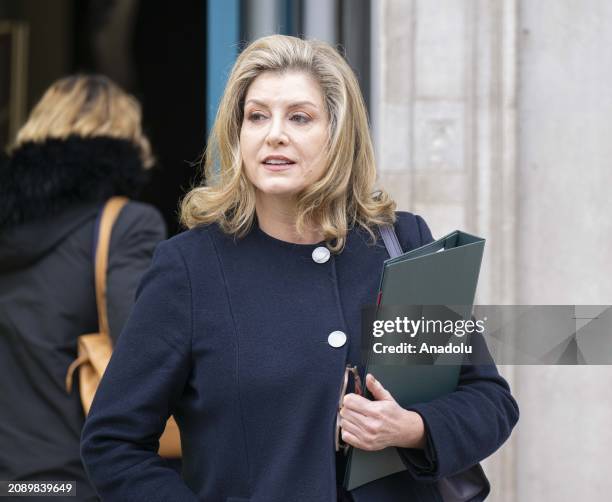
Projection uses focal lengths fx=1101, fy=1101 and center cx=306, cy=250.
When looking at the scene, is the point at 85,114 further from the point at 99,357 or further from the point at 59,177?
the point at 99,357

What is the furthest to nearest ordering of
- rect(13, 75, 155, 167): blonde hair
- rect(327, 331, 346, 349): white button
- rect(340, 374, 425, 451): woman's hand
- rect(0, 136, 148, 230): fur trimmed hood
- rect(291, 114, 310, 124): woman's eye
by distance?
rect(13, 75, 155, 167): blonde hair < rect(0, 136, 148, 230): fur trimmed hood < rect(291, 114, 310, 124): woman's eye < rect(327, 331, 346, 349): white button < rect(340, 374, 425, 451): woman's hand

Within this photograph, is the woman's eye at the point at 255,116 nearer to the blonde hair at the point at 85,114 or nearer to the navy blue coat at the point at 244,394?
the navy blue coat at the point at 244,394

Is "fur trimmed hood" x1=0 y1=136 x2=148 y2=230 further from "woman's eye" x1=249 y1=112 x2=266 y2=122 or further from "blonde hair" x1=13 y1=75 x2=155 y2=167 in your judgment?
"woman's eye" x1=249 y1=112 x2=266 y2=122

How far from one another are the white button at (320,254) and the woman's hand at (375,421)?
34 cm

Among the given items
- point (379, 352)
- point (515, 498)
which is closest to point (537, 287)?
point (515, 498)

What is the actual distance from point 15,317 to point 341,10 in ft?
5.58

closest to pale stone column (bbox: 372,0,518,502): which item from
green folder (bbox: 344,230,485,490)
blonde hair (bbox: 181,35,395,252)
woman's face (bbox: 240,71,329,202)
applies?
blonde hair (bbox: 181,35,395,252)

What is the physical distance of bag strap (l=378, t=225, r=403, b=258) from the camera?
7.47 ft

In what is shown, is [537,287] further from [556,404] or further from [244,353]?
[244,353]

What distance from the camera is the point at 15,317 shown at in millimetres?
3293

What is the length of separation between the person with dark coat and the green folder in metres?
1.30

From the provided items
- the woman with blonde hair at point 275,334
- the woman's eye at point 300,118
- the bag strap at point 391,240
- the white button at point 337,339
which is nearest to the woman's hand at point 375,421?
the woman with blonde hair at point 275,334

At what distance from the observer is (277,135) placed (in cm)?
220

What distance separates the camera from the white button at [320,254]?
7.47ft
